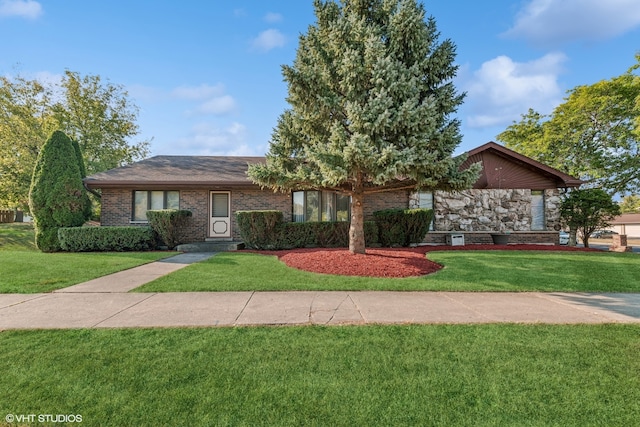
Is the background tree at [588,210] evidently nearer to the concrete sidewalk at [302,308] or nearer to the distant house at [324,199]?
the distant house at [324,199]

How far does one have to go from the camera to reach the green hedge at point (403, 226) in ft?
36.4

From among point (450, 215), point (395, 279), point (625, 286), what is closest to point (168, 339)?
point (395, 279)

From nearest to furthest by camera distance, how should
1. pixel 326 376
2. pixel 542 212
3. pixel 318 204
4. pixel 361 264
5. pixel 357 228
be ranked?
pixel 326 376
pixel 361 264
pixel 357 228
pixel 318 204
pixel 542 212

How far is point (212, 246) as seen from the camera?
11.3 metres

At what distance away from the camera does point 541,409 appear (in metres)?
2.01

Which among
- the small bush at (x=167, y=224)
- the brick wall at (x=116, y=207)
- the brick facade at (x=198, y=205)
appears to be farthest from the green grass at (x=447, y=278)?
the brick wall at (x=116, y=207)

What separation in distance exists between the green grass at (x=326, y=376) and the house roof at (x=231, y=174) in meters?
9.40

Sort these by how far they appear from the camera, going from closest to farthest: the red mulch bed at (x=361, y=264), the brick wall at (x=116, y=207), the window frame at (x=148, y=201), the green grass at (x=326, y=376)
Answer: the green grass at (x=326, y=376) < the red mulch bed at (x=361, y=264) < the brick wall at (x=116, y=207) < the window frame at (x=148, y=201)

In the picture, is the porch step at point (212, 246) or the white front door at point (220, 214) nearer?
the porch step at point (212, 246)

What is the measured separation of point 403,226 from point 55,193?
13117 mm

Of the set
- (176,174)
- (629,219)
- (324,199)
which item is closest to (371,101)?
(324,199)

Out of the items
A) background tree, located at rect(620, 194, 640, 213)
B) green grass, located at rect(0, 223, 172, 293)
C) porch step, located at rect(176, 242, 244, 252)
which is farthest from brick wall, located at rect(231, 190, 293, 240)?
background tree, located at rect(620, 194, 640, 213)

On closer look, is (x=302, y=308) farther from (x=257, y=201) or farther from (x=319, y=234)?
(x=257, y=201)

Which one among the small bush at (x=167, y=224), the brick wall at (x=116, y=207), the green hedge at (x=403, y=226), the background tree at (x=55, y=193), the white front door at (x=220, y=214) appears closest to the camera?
the background tree at (x=55, y=193)
